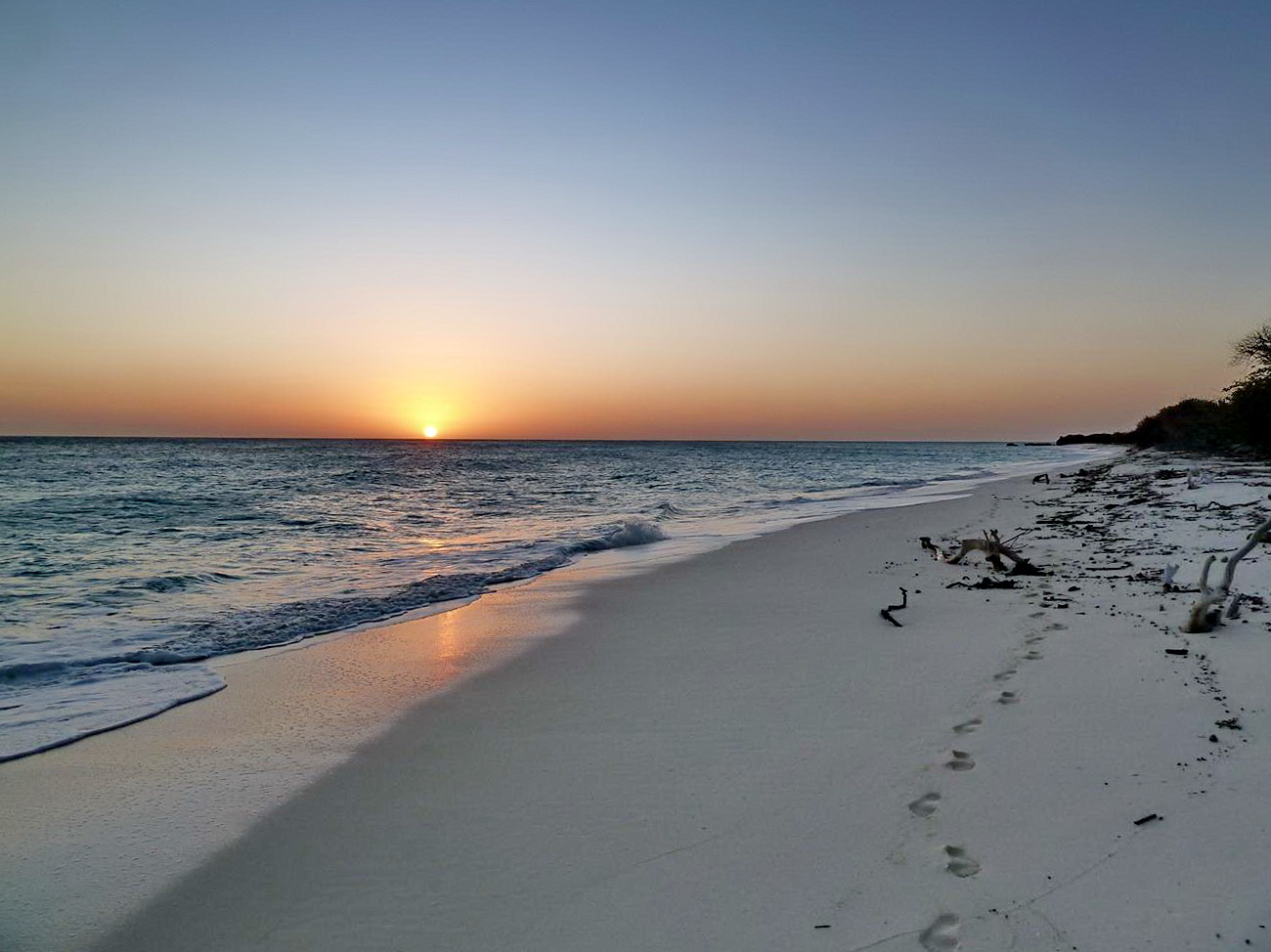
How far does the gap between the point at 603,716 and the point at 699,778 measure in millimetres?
1379

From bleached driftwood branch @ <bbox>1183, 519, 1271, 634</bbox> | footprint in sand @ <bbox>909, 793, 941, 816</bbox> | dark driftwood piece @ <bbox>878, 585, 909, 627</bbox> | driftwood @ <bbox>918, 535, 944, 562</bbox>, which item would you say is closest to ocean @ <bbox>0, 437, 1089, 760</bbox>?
driftwood @ <bbox>918, 535, 944, 562</bbox>

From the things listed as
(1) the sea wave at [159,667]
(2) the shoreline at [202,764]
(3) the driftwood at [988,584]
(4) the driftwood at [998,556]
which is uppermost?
(4) the driftwood at [998,556]

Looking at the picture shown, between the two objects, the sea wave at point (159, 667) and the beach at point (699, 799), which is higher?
the beach at point (699, 799)

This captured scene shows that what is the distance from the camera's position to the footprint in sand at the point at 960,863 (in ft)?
10.8

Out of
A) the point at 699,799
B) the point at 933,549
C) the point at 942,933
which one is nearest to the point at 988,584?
the point at 933,549

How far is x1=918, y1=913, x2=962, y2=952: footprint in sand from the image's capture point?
2846 millimetres

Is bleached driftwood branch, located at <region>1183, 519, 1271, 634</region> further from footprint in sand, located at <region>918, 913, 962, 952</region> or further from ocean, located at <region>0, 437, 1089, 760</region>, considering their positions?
ocean, located at <region>0, 437, 1089, 760</region>

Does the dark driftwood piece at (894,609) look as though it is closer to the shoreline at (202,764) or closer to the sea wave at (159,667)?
the shoreline at (202,764)

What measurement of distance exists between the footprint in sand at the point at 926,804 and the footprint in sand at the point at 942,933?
0.86 meters

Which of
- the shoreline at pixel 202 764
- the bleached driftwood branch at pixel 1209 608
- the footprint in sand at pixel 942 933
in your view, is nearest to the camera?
the footprint in sand at pixel 942 933

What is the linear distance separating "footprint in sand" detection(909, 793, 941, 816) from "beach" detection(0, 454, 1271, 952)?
0.02 meters

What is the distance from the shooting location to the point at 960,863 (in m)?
3.37

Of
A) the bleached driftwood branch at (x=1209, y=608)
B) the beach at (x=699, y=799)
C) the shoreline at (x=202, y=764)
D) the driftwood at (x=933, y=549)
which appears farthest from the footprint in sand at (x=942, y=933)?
the driftwood at (x=933, y=549)

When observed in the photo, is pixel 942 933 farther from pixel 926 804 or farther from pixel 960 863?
pixel 926 804
